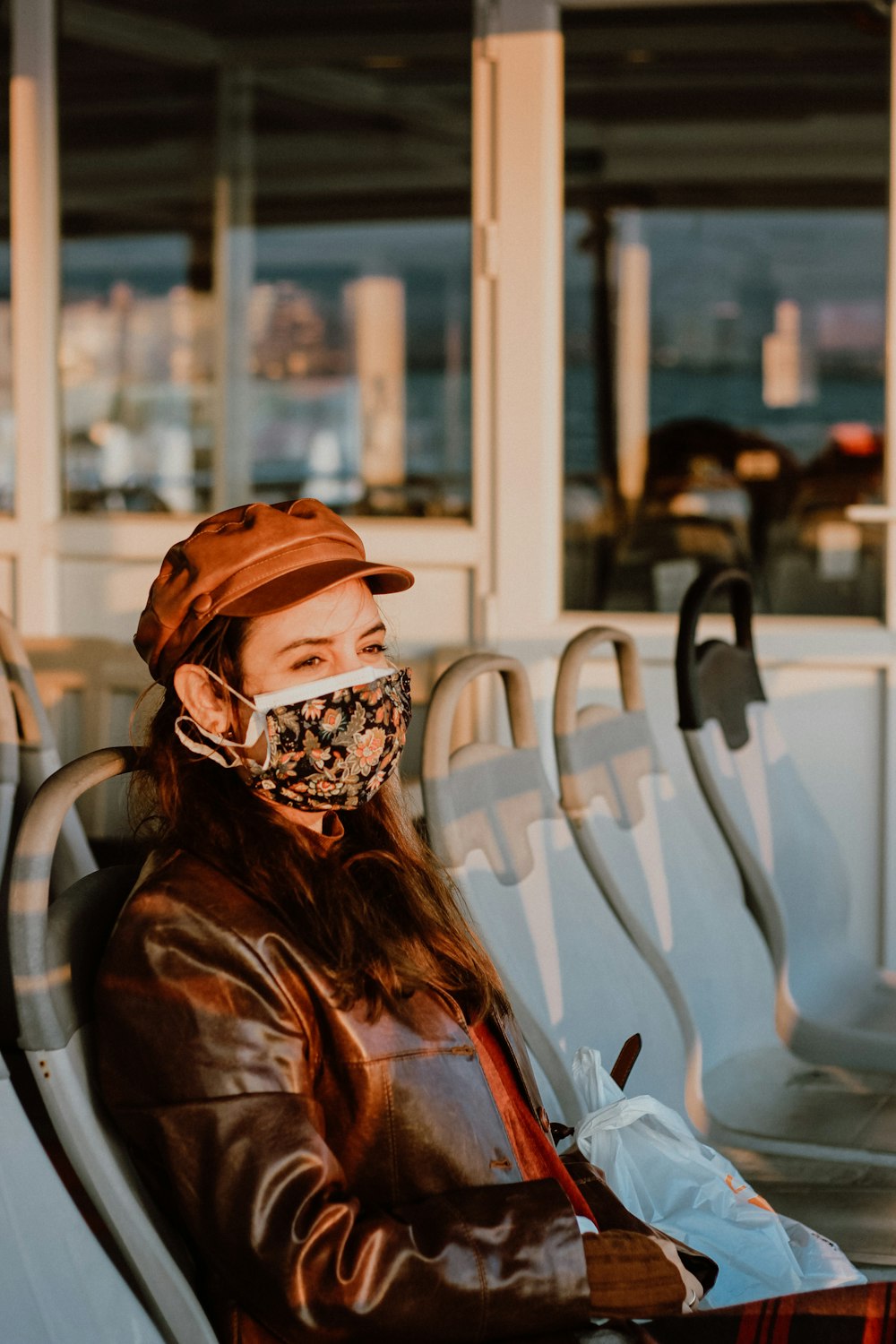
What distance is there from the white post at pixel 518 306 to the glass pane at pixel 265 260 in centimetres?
21

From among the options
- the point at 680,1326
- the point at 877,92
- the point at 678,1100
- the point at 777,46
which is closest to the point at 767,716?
the point at 678,1100

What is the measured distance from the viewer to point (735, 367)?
1114 cm

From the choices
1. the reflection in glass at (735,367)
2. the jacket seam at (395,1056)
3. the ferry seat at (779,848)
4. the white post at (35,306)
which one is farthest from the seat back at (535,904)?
the reflection in glass at (735,367)

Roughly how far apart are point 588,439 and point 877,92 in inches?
99.7

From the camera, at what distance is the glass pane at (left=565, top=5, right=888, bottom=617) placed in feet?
30.2

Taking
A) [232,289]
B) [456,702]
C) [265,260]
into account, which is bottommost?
[456,702]

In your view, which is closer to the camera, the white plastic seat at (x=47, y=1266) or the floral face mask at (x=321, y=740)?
the white plastic seat at (x=47, y=1266)

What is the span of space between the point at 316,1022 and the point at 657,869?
157 cm

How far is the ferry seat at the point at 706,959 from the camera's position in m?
2.61

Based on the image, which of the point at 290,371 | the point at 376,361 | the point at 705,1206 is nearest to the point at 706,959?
the point at 705,1206

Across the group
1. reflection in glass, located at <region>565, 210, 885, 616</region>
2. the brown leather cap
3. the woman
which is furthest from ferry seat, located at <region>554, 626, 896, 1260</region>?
reflection in glass, located at <region>565, 210, 885, 616</region>

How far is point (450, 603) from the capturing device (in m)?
4.57

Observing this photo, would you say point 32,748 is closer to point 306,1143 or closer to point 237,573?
point 237,573

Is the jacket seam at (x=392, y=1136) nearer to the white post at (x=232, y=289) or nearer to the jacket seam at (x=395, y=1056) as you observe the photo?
the jacket seam at (x=395, y=1056)
